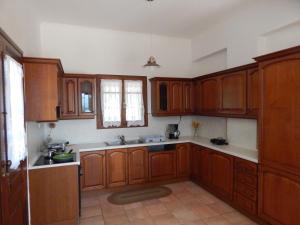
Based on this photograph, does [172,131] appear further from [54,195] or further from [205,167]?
[54,195]

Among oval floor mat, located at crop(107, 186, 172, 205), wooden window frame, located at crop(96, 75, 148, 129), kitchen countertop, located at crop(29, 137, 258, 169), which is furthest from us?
wooden window frame, located at crop(96, 75, 148, 129)

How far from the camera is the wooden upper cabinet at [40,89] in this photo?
238cm

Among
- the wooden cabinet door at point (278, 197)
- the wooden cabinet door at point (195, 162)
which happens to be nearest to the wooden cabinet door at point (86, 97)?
the wooden cabinet door at point (195, 162)

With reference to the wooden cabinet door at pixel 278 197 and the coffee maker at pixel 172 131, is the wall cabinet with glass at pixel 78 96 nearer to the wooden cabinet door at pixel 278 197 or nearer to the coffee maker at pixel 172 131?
the coffee maker at pixel 172 131

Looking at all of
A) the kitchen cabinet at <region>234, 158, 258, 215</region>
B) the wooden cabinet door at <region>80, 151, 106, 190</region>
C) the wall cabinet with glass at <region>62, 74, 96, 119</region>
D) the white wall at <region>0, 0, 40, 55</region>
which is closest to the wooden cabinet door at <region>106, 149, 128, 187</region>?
the wooden cabinet door at <region>80, 151, 106, 190</region>

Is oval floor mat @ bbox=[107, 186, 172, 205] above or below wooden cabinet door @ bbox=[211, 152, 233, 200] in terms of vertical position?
below

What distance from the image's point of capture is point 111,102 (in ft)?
12.9

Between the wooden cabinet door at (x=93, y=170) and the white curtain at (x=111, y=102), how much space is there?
27.9 inches

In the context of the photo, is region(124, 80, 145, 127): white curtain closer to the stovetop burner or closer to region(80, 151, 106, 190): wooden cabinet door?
region(80, 151, 106, 190): wooden cabinet door

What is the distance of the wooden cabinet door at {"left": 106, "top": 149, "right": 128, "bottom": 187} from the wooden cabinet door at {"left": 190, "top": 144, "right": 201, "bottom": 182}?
4.28ft

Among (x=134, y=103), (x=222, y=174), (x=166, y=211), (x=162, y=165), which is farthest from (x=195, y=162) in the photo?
(x=134, y=103)

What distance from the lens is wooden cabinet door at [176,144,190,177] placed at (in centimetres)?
396

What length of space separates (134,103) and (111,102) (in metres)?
0.46

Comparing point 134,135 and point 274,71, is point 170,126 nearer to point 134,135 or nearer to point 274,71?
point 134,135
